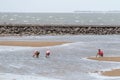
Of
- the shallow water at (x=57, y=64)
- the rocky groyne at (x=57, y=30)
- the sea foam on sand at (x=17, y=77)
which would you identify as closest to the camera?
Result: the sea foam on sand at (x=17, y=77)

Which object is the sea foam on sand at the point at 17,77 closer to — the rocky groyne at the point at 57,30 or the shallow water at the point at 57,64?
the shallow water at the point at 57,64

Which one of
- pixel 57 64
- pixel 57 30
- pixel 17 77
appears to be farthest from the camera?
pixel 57 30

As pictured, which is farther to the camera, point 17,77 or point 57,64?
point 57,64

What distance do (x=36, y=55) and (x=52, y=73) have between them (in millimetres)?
9307

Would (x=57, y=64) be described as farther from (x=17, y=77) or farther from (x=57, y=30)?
(x=57, y=30)

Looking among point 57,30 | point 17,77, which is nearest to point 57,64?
point 17,77

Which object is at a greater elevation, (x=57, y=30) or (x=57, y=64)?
(x=57, y=30)

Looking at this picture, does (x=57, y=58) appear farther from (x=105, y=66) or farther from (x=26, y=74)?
(x=26, y=74)

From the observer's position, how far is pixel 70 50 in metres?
50.1

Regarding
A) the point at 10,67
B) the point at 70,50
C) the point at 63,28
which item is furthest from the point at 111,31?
the point at 10,67

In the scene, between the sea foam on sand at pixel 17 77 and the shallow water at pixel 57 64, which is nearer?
the sea foam on sand at pixel 17 77

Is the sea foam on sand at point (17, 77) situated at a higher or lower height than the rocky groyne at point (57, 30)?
lower

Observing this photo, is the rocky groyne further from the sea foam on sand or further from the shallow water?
the sea foam on sand

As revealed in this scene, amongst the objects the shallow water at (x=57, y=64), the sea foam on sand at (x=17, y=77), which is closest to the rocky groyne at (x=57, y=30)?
the shallow water at (x=57, y=64)
